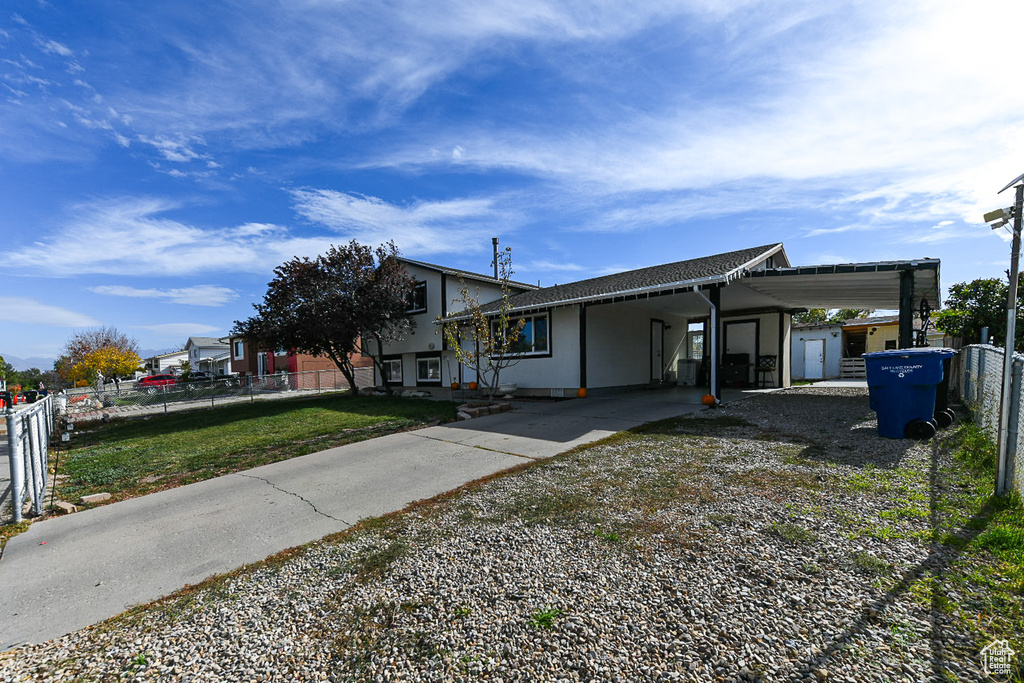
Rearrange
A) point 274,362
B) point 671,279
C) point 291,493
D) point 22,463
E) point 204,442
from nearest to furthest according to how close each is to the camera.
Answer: point 22,463, point 291,493, point 204,442, point 671,279, point 274,362

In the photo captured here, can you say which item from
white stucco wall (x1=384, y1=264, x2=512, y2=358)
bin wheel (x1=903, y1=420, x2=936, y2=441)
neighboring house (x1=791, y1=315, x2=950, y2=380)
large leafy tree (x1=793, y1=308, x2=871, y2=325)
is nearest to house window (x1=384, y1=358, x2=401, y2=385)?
white stucco wall (x1=384, y1=264, x2=512, y2=358)

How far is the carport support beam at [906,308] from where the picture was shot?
359 inches

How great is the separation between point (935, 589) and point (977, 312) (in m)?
18.0

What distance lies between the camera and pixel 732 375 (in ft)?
52.4

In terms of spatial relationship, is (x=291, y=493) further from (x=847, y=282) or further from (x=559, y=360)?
(x=847, y=282)

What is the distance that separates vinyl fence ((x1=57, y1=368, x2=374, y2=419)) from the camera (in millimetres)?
15859

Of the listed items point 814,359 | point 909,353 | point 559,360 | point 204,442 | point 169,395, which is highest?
point 909,353

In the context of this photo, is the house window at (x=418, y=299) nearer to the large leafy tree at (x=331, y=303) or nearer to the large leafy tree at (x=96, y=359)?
the large leafy tree at (x=331, y=303)

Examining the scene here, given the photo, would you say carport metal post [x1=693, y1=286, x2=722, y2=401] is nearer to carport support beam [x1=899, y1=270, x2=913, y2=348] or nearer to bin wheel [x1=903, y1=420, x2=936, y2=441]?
carport support beam [x1=899, y1=270, x2=913, y2=348]

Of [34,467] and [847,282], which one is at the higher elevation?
[847,282]

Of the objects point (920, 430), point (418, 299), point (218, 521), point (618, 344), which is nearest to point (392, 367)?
point (418, 299)

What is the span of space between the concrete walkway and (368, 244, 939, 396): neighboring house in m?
5.01

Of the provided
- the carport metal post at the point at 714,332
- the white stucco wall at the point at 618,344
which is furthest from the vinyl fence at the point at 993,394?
the white stucco wall at the point at 618,344

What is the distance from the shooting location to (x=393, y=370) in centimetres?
2211
